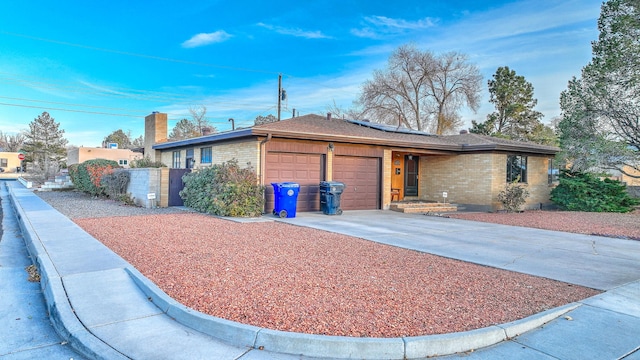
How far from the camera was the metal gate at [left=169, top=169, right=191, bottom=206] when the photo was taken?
15.1 m

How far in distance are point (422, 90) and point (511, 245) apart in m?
30.5

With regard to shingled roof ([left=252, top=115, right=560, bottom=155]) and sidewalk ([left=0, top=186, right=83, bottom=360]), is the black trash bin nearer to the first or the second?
shingled roof ([left=252, top=115, right=560, bottom=155])

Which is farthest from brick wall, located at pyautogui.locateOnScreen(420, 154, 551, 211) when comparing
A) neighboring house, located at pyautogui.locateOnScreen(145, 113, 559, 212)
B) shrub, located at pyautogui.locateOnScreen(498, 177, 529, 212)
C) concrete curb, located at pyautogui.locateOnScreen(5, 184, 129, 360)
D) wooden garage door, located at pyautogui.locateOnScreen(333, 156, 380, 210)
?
concrete curb, located at pyautogui.locateOnScreen(5, 184, 129, 360)

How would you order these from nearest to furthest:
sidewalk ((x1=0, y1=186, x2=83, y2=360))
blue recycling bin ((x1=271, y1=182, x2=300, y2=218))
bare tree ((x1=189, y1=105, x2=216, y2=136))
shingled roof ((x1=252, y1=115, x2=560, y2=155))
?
sidewalk ((x1=0, y1=186, x2=83, y2=360)) → blue recycling bin ((x1=271, y1=182, x2=300, y2=218)) → shingled roof ((x1=252, y1=115, x2=560, y2=155)) → bare tree ((x1=189, y1=105, x2=216, y2=136))

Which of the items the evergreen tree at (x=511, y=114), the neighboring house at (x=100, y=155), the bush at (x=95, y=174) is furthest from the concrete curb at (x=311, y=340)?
the neighboring house at (x=100, y=155)


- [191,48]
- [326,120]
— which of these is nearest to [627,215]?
[326,120]

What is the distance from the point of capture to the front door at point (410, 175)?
18.4 metres

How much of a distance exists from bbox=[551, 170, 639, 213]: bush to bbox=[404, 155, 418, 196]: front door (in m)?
6.29

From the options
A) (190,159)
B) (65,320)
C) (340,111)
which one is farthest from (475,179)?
(340,111)

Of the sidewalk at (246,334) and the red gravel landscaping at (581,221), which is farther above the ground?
the red gravel landscaping at (581,221)

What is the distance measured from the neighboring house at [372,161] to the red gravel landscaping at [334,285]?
211 inches

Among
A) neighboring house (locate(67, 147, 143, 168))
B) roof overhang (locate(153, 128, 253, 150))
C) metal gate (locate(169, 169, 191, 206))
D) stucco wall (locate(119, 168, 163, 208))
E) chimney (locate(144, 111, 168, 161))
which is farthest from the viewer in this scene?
neighboring house (locate(67, 147, 143, 168))

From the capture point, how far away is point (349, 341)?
3283 mm

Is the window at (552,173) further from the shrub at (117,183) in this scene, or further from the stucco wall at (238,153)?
the shrub at (117,183)
